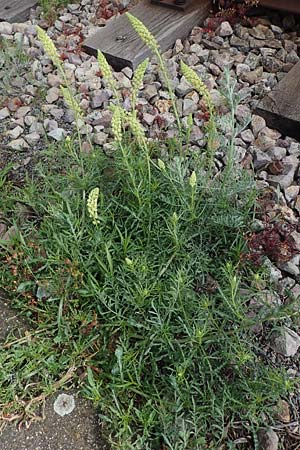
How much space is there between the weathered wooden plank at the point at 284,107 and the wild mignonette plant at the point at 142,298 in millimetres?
503

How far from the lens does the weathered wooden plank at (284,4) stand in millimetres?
2973

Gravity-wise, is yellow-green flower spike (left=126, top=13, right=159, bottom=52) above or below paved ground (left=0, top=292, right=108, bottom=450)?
above

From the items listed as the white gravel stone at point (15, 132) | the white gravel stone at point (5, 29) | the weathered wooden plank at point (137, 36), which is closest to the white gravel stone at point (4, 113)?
the white gravel stone at point (15, 132)

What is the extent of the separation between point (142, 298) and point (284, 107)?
1237 millimetres

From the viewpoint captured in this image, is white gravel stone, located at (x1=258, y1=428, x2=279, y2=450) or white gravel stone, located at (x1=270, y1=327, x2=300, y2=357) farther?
A: white gravel stone, located at (x1=270, y1=327, x2=300, y2=357)

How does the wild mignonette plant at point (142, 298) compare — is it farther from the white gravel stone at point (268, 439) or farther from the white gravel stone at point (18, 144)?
the white gravel stone at point (18, 144)

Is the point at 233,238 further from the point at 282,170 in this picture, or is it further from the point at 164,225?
the point at 282,170

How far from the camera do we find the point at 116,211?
215cm

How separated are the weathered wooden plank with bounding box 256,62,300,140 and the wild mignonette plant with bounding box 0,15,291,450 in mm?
503

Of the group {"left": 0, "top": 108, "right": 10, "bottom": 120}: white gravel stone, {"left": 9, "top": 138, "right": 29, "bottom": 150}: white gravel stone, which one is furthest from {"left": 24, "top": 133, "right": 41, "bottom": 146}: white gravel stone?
{"left": 0, "top": 108, "right": 10, "bottom": 120}: white gravel stone

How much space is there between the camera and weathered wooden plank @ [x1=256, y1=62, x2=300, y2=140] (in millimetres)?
2469

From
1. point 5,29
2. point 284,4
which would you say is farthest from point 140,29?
point 5,29

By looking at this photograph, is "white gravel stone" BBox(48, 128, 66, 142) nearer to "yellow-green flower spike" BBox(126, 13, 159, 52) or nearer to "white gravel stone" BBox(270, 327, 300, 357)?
"yellow-green flower spike" BBox(126, 13, 159, 52)

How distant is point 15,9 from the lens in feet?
11.2
